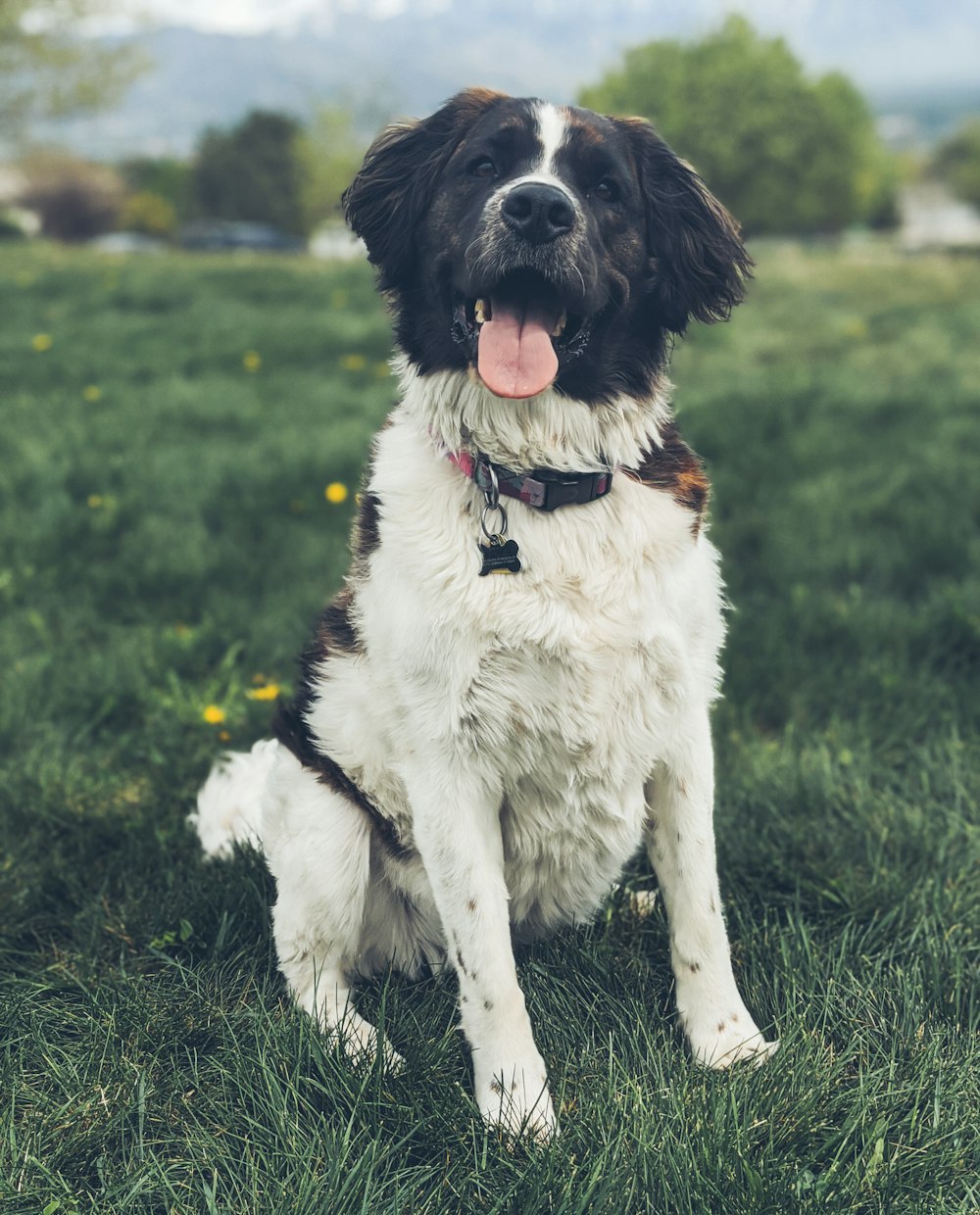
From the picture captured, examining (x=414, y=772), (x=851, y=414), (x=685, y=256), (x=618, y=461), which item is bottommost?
(x=851, y=414)

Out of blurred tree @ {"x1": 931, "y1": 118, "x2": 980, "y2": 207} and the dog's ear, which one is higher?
the dog's ear

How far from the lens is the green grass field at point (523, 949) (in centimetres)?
181

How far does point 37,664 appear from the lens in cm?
358

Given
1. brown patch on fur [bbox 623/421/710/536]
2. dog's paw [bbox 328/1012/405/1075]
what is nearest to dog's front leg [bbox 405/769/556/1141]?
dog's paw [bbox 328/1012/405/1075]

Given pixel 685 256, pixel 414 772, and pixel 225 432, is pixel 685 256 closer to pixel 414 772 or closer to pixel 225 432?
pixel 414 772

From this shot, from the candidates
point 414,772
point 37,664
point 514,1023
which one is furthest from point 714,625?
point 37,664

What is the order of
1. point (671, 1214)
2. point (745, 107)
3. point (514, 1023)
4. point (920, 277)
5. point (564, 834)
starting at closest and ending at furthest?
1. point (671, 1214)
2. point (514, 1023)
3. point (564, 834)
4. point (920, 277)
5. point (745, 107)

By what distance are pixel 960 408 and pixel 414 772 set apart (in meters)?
4.78

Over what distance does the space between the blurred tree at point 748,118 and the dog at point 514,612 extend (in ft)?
63.1

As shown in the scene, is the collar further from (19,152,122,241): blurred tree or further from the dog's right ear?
(19,152,122,241): blurred tree

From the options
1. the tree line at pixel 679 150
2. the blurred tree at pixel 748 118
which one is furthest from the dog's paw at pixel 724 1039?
the blurred tree at pixel 748 118

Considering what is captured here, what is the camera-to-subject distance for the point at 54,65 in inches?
693

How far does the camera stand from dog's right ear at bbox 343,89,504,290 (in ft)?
7.91

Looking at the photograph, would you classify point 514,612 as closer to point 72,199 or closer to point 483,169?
point 483,169
